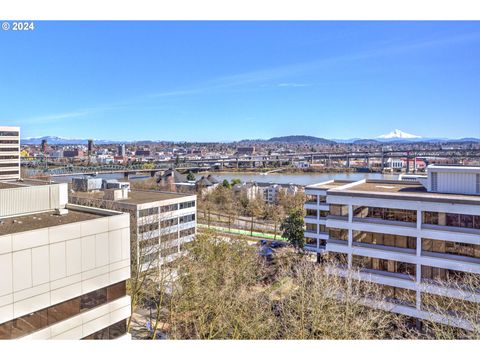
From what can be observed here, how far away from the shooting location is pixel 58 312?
2631mm

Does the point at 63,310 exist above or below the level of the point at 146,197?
below

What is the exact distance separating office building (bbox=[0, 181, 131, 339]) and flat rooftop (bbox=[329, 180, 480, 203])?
3483mm

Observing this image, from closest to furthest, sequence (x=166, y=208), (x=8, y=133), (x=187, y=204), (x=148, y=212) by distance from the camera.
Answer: (x=148, y=212) → (x=166, y=208) → (x=187, y=204) → (x=8, y=133)

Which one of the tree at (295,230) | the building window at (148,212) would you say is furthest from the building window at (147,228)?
the tree at (295,230)

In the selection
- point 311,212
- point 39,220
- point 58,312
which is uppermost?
point 39,220

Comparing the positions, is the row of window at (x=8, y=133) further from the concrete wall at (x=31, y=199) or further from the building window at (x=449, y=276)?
the building window at (x=449, y=276)

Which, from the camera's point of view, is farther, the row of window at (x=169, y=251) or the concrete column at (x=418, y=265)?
the row of window at (x=169, y=251)

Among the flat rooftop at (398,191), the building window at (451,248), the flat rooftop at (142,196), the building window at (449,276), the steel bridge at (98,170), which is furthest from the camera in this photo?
the steel bridge at (98,170)

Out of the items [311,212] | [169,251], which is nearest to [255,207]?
[311,212]

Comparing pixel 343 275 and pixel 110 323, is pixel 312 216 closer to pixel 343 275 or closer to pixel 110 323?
pixel 343 275

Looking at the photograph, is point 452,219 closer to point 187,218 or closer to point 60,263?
point 60,263

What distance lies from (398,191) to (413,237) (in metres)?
0.87

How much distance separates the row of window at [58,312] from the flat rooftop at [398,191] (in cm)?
356

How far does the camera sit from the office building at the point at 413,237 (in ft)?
15.8
